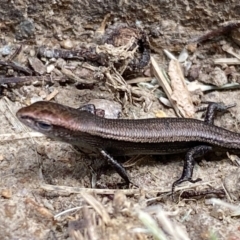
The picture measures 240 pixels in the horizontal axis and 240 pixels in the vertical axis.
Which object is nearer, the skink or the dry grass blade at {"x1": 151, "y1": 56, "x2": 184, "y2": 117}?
the skink

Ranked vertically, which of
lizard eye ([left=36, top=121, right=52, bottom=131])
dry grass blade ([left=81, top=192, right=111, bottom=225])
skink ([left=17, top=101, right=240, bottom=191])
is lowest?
skink ([left=17, top=101, right=240, bottom=191])

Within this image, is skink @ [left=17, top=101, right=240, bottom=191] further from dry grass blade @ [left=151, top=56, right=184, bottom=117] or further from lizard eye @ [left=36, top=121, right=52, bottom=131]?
dry grass blade @ [left=151, top=56, right=184, bottom=117]

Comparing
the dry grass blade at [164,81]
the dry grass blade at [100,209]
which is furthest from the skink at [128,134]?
the dry grass blade at [100,209]

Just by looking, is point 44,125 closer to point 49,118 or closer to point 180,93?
point 49,118

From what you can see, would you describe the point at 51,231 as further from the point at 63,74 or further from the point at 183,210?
the point at 63,74

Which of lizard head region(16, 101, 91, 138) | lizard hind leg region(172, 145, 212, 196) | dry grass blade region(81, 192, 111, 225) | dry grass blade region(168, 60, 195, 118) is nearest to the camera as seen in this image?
dry grass blade region(81, 192, 111, 225)

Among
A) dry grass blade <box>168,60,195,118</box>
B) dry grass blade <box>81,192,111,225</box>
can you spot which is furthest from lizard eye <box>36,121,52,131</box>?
dry grass blade <box>168,60,195,118</box>
